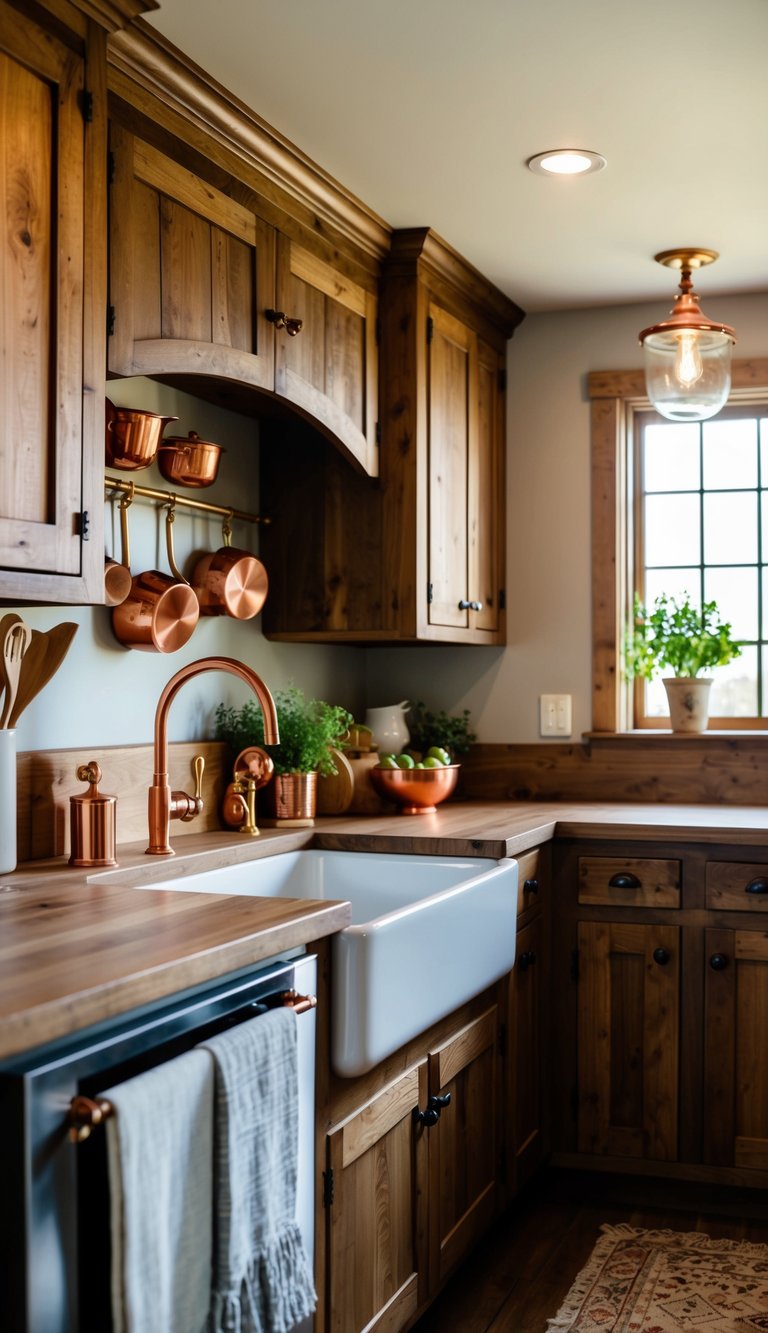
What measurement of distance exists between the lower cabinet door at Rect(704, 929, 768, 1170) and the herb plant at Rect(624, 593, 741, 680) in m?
0.90

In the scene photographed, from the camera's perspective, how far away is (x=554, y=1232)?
2865 millimetres

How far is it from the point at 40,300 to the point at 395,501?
59.2 inches

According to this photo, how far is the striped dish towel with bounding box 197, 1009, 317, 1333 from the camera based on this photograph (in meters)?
1.48

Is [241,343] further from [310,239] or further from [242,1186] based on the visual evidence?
[242,1186]

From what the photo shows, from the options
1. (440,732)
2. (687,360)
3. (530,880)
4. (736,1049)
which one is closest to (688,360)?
(687,360)

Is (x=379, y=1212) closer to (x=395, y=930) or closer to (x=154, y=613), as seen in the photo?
(x=395, y=930)

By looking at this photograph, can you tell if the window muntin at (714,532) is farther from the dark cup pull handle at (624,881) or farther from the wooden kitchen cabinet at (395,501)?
the dark cup pull handle at (624,881)

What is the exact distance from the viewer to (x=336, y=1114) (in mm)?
1934

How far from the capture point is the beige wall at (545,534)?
3.88 meters

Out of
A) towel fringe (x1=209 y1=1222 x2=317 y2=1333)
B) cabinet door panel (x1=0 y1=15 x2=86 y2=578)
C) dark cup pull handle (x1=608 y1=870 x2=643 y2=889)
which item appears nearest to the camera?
towel fringe (x1=209 y1=1222 x2=317 y2=1333)

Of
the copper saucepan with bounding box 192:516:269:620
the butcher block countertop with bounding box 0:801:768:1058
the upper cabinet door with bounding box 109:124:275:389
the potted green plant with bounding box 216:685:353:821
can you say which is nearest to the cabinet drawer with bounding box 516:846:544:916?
the butcher block countertop with bounding box 0:801:768:1058

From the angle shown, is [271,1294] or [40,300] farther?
[40,300]

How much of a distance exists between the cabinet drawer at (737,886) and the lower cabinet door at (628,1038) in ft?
0.43

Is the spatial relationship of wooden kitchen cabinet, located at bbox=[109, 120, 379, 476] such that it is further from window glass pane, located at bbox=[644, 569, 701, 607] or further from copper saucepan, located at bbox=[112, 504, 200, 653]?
window glass pane, located at bbox=[644, 569, 701, 607]
